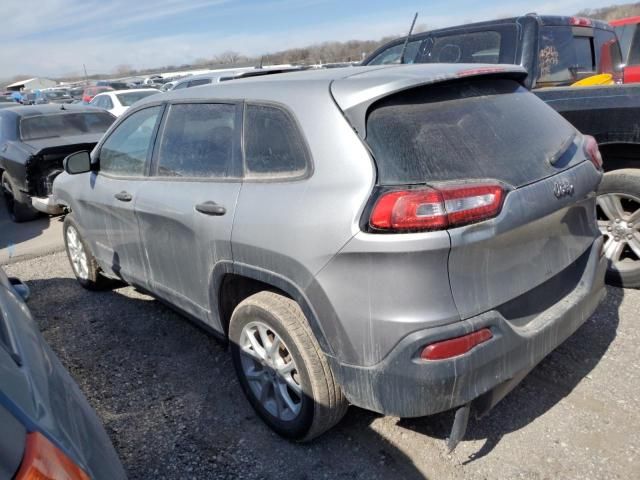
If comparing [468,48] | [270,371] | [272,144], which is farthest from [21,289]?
[468,48]

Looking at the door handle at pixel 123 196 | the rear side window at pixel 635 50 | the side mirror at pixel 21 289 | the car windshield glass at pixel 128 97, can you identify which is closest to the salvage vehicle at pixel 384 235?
the door handle at pixel 123 196

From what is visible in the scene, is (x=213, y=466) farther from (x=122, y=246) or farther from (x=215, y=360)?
(x=122, y=246)

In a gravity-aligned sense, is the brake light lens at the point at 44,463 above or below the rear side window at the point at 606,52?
below

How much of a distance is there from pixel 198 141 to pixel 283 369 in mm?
1400

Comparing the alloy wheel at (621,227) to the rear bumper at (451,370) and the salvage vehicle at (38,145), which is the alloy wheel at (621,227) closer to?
the rear bumper at (451,370)

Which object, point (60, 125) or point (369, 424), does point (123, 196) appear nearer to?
point (369, 424)

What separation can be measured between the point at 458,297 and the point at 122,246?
8.78 feet

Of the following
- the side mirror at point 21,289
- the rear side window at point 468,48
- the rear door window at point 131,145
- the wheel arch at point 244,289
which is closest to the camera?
the wheel arch at point 244,289

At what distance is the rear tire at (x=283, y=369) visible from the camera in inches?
92.3

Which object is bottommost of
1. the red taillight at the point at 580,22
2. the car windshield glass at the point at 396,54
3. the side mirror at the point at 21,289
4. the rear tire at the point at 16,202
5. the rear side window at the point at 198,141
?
the rear tire at the point at 16,202

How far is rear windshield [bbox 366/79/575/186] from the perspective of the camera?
2055mm

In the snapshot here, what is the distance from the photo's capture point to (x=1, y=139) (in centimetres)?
773

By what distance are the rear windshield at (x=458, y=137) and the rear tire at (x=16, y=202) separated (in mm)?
6914

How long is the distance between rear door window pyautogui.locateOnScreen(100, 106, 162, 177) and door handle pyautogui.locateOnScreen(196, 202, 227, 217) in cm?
91
